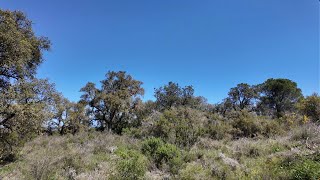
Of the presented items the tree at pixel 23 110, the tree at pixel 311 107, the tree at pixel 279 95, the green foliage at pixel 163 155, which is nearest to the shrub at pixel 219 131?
the green foliage at pixel 163 155

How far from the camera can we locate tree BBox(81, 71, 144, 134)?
34.0 m

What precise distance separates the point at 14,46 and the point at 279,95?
138 ft

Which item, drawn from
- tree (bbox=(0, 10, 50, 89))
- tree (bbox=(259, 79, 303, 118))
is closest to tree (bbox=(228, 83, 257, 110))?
tree (bbox=(259, 79, 303, 118))

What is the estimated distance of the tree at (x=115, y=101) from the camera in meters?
34.0

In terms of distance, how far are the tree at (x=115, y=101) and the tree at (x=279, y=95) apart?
21.4 m

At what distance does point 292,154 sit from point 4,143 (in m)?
11.8

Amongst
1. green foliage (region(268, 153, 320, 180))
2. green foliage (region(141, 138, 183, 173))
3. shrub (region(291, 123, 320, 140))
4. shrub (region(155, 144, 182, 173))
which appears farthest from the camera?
shrub (region(291, 123, 320, 140))

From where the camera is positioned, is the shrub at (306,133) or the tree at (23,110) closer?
the tree at (23,110)

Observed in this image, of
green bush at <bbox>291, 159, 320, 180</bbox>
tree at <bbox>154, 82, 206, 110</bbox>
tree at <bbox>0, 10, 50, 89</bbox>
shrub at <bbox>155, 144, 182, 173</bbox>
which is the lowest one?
green bush at <bbox>291, 159, 320, 180</bbox>

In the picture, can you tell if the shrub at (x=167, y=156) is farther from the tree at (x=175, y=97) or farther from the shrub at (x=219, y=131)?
the tree at (x=175, y=97)

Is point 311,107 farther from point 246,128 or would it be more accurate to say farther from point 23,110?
point 23,110

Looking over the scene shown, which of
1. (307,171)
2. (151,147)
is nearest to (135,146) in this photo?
(151,147)

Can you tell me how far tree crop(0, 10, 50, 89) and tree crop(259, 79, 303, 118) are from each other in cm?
3781

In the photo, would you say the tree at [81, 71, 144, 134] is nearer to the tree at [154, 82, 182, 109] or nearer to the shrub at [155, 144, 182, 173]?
the tree at [154, 82, 182, 109]
